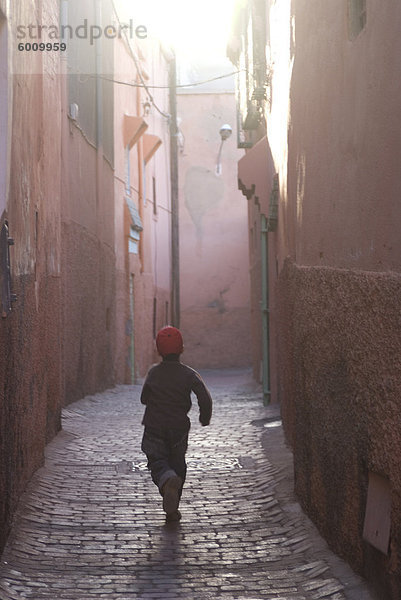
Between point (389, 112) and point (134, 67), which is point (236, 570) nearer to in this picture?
point (389, 112)

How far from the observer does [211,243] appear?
109ft

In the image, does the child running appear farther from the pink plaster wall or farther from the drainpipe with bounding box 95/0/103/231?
the pink plaster wall

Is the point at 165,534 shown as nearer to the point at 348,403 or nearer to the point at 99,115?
the point at 348,403

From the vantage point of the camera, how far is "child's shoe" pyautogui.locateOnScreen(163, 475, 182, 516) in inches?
276

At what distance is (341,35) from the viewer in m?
6.16

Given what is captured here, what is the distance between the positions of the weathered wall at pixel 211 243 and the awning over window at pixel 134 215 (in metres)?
9.88

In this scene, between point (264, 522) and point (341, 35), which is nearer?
point (341, 35)

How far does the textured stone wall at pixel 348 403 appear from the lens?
4.59m

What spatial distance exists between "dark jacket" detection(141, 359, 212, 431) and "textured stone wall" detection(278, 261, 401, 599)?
752mm

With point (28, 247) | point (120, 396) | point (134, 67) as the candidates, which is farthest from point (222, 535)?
point (134, 67)

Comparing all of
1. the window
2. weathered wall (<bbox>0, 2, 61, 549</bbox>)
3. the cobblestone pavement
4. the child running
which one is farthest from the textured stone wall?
weathered wall (<bbox>0, 2, 61, 549</bbox>)

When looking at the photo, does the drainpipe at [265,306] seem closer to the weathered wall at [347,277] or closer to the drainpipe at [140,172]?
the weathered wall at [347,277]

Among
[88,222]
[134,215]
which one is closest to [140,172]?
[134,215]

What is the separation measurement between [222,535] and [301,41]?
13.3 feet
